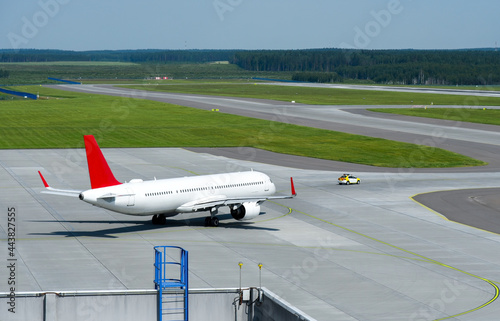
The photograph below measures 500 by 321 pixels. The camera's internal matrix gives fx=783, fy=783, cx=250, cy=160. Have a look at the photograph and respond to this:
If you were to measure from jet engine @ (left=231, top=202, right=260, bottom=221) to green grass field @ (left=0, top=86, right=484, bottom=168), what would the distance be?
40.8 m

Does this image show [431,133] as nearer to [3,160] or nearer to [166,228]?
[3,160]

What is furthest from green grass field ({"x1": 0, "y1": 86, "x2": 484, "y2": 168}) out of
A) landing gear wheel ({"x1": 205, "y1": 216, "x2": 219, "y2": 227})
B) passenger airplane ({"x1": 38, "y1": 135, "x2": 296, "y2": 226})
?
landing gear wheel ({"x1": 205, "y1": 216, "x2": 219, "y2": 227})

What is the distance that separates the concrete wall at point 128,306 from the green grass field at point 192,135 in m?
70.3

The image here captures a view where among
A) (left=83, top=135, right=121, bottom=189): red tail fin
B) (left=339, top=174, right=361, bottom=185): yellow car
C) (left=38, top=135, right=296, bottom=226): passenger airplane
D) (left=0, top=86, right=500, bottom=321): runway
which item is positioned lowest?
(left=0, top=86, right=500, bottom=321): runway

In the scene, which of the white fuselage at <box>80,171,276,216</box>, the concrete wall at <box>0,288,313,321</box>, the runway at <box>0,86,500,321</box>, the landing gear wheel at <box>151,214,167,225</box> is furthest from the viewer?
the landing gear wheel at <box>151,214,167,225</box>

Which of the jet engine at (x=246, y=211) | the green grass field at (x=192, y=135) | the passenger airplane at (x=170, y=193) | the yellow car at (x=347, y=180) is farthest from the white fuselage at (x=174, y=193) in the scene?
the green grass field at (x=192, y=135)

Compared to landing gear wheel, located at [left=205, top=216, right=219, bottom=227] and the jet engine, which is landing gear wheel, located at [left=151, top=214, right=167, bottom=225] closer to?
landing gear wheel, located at [left=205, top=216, right=219, bottom=227]

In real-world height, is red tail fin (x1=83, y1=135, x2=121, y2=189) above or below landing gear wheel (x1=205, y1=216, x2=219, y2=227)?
above

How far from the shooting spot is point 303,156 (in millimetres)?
109188

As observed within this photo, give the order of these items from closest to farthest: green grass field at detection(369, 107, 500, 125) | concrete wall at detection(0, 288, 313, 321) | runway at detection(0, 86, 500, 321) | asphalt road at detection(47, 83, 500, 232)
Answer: concrete wall at detection(0, 288, 313, 321) → runway at detection(0, 86, 500, 321) → asphalt road at detection(47, 83, 500, 232) → green grass field at detection(369, 107, 500, 125)

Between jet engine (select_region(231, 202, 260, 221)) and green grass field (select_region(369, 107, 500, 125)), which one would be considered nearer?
jet engine (select_region(231, 202, 260, 221))

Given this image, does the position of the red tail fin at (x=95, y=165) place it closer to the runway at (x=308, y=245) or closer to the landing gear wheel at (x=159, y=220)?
the runway at (x=308, y=245)

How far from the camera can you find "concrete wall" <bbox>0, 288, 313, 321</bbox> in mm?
31625

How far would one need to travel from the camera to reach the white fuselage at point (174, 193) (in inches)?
2207
